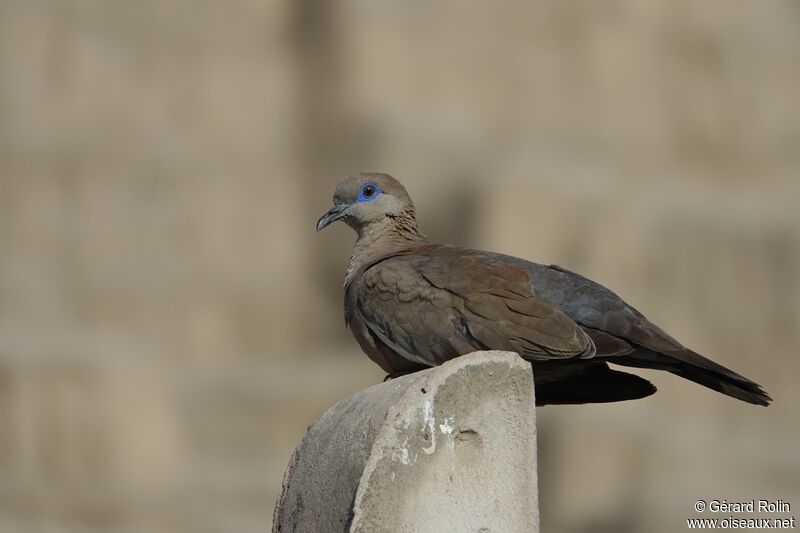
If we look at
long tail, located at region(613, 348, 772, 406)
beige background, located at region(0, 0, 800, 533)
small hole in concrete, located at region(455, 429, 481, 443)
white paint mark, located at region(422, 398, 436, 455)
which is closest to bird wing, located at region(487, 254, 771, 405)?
long tail, located at region(613, 348, 772, 406)

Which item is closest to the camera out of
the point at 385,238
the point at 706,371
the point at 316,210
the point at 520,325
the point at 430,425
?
the point at 430,425

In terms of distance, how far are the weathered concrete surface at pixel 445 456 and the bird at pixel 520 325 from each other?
34.1 inches

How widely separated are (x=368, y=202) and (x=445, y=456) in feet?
8.76

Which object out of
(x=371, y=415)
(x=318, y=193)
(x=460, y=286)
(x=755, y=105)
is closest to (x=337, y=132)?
(x=318, y=193)

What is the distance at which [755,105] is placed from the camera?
1505cm

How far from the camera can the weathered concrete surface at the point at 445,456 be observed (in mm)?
4625

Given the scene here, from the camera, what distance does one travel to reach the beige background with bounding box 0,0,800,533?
13.9 meters

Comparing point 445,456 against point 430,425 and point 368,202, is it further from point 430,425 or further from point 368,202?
point 368,202

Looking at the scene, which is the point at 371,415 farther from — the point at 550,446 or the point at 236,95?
the point at 236,95

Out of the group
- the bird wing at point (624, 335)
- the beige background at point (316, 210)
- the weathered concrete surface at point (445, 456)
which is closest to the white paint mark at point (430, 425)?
the weathered concrete surface at point (445, 456)

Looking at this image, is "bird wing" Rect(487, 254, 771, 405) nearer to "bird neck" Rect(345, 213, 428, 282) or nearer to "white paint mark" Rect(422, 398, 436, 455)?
"bird neck" Rect(345, 213, 428, 282)

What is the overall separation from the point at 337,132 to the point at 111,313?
111 inches

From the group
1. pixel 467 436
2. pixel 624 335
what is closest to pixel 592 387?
pixel 624 335

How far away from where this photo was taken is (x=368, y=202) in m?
7.20
